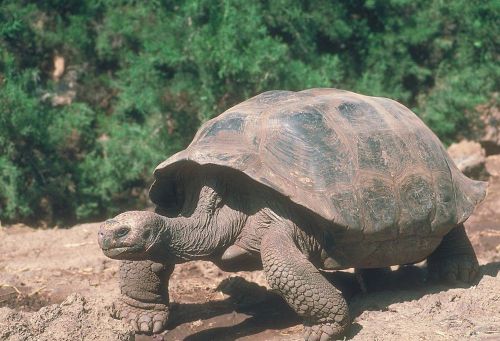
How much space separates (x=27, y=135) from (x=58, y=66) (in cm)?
185

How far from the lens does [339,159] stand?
416cm

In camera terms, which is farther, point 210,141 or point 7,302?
point 7,302

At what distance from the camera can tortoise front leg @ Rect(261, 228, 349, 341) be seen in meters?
3.82

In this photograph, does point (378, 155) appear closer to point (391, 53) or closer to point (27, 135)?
point (27, 135)

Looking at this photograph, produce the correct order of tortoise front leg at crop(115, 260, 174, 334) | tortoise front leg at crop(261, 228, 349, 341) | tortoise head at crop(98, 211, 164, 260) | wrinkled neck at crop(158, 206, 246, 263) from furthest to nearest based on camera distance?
tortoise front leg at crop(115, 260, 174, 334) < wrinkled neck at crop(158, 206, 246, 263) < tortoise front leg at crop(261, 228, 349, 341) < tortoise head at crop(98, 211, 164, 260)

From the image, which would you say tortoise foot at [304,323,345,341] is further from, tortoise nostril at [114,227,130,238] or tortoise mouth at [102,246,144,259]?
tortoise nostril at [114,227,130,238]

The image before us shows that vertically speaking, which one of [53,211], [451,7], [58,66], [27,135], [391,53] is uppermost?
[451,7]

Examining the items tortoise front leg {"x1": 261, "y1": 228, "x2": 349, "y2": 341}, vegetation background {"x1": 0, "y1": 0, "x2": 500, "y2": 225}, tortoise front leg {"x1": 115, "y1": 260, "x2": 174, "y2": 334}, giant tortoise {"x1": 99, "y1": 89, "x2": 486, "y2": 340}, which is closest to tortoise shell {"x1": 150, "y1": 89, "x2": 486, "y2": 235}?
giant tortoise {"x1": 99, "y1": 89, "x2": 486, "y2": 340}

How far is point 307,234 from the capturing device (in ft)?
13.6

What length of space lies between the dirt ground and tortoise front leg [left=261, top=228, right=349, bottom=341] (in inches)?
6.4

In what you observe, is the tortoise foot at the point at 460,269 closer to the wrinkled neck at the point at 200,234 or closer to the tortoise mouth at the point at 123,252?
the wrinkled neck at the point at 200,234

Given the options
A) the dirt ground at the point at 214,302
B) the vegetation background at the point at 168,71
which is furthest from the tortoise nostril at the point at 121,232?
the vegetation background at the point at 168,71

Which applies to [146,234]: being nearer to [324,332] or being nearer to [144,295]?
[144,295]

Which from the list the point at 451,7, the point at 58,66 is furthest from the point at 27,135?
the point at 451,7
